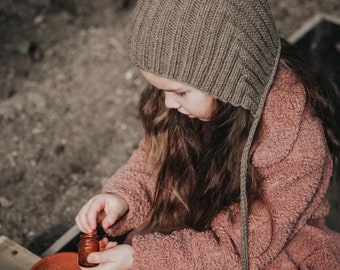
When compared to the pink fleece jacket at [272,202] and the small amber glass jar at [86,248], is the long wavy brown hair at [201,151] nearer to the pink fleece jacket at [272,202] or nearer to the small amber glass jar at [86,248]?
the pink fleece jacket at [272,202]

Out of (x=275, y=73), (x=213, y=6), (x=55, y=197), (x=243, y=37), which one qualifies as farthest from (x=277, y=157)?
(x=55, y=197)

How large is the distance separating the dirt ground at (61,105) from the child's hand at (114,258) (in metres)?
1.01

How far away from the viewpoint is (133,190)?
2188 millimetres

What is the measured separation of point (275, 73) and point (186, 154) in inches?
20.5

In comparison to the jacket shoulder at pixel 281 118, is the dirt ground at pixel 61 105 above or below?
below

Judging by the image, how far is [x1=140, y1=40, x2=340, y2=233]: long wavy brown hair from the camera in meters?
1.96

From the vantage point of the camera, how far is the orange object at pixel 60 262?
1945 mm

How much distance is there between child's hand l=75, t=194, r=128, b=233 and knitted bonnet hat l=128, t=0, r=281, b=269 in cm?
57

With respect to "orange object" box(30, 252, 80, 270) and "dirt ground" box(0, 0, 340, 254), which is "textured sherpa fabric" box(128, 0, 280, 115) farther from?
"dirt ground" box(0, 0, 340, 254)

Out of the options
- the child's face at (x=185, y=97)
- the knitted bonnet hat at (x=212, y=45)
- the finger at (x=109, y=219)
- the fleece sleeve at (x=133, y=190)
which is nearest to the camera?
the knitted bonnet hat at (x=212, y=45)

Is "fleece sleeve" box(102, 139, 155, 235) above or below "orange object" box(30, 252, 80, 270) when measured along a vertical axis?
above

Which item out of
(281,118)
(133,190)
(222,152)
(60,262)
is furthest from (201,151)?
(60,262)

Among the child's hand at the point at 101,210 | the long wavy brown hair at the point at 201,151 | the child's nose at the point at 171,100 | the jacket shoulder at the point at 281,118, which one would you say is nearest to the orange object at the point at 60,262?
the child's hand at the point at 101,210

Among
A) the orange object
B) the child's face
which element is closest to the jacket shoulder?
the child's face
